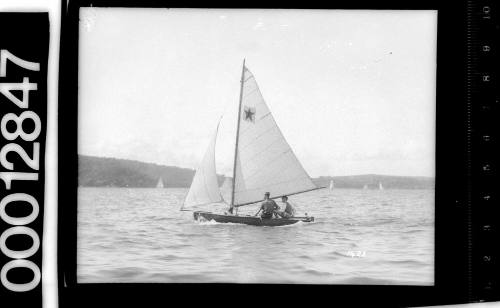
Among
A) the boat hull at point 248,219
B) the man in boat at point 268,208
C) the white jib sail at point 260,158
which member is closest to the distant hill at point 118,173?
the boat hull at point 248,219

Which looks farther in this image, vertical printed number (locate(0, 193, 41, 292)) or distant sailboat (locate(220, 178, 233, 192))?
distant sailboat (locate(220, 178, 233, 192))

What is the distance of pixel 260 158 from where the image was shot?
11.4ft

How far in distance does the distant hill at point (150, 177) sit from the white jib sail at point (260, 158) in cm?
13

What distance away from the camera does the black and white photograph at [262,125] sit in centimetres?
329

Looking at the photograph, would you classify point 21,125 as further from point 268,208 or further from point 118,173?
point 268,208

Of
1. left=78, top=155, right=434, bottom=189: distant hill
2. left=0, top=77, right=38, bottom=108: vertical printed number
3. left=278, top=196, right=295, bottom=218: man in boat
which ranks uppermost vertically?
left=0, top=77, right=38, bottom=108: vertical printed number

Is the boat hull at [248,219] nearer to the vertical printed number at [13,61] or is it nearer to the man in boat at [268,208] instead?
the man in boat at [268,208]

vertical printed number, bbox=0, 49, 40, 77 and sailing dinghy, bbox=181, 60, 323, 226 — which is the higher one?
vertical printed number, bbox=0, 49, 40, 77

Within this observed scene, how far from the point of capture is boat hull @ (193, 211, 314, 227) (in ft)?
10.9

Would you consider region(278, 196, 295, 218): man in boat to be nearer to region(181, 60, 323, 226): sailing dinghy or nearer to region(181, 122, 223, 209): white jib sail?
region(181, 60, 323, 226): sailing dinghy

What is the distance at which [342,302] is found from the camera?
3.29 m

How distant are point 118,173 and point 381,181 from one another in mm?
1391
